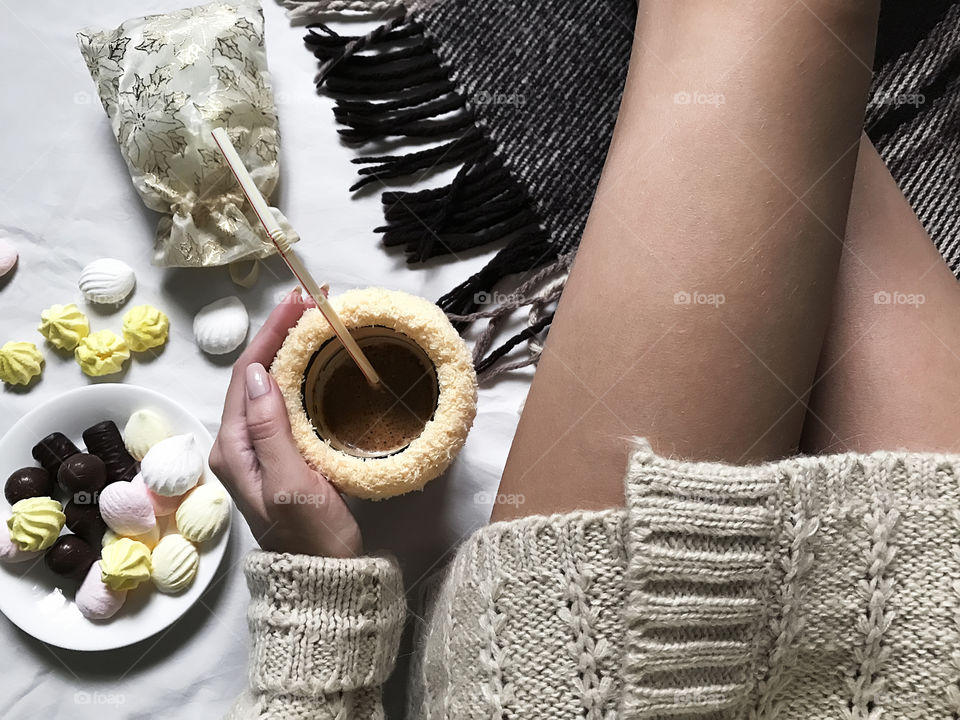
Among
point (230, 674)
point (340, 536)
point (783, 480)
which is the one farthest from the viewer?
point (230, 674)

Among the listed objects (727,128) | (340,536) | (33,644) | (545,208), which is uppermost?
(727,128)

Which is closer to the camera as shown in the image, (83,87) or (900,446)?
(900,446)

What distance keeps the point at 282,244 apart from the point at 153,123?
25cm

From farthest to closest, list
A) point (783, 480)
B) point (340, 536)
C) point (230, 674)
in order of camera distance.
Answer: point (230, 674) → point (340, 536) → point (783, 480)


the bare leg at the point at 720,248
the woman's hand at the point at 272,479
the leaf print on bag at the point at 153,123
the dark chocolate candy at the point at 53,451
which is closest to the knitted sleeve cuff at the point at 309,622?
the woman's hand at the point at 272,479

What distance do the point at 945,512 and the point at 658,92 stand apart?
0.31 meters

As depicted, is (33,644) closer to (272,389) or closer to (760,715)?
(272,389)

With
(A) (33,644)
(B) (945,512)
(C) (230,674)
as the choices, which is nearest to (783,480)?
(B) (945,512)

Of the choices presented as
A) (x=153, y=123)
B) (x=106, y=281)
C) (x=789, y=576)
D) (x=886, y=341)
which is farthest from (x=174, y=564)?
(x=886, y=341)

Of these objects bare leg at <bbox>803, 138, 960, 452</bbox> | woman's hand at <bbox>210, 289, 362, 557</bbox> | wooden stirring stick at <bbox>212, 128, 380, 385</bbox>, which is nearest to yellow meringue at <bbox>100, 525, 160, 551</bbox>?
woman's hand at <bbox>210, 289, 362, 557</bbox>

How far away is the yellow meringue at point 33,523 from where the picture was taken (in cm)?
67

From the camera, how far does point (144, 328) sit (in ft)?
2.37

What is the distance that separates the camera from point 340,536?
0.56 meters

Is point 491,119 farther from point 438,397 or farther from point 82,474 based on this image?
point 82,474
